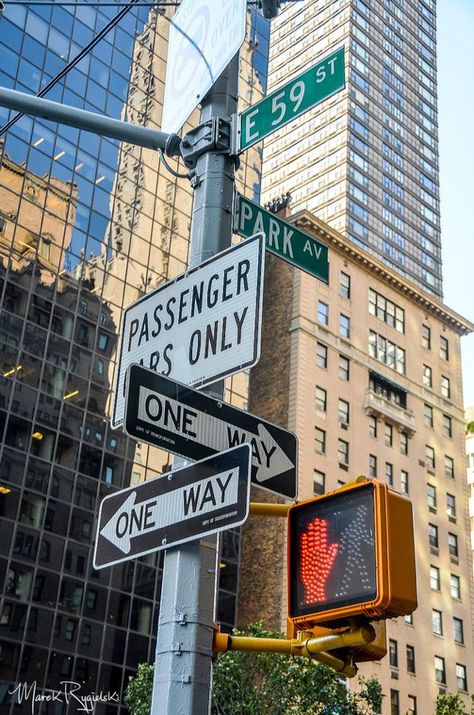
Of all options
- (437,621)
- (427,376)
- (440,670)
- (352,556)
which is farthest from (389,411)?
(352,556)

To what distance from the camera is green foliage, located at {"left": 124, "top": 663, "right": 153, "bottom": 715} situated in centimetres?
3544

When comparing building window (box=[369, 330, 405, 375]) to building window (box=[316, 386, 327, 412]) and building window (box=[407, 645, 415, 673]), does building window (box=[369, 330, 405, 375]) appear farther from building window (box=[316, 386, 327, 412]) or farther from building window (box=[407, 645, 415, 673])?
building window (box=[407, 645, 415, 673])

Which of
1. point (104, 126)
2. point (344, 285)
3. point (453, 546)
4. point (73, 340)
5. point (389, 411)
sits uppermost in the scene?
point (344, 285)

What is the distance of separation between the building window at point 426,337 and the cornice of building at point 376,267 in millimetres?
1367

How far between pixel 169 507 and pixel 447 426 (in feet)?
218

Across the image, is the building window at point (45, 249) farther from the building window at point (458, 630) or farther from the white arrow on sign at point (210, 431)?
the white arrow on sign at point (210, 431)

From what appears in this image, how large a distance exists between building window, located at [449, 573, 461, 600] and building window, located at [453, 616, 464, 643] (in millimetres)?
1416

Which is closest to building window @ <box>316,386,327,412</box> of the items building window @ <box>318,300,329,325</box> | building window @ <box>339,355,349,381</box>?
building window @ <box>339,355,349,381</box>

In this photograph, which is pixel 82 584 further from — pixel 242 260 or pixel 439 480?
pixel 242 260

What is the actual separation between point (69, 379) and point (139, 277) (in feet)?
27.4

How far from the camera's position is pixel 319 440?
194 feet

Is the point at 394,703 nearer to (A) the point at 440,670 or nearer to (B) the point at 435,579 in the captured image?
(A) the point at 440,670

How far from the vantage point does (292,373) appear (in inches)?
2366

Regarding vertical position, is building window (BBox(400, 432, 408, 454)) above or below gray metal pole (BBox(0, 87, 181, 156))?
above
